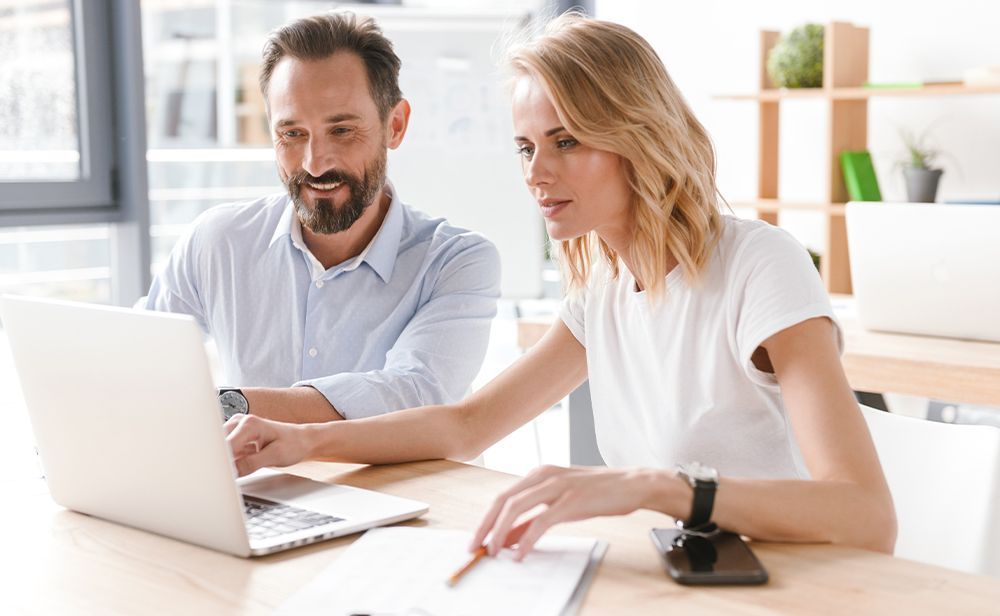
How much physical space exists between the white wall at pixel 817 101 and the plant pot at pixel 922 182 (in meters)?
0.21

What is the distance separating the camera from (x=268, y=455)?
4.63ft

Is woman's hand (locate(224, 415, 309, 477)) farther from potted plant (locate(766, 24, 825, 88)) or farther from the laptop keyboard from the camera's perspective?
potted plant (locate(766, 24, 825, 88))

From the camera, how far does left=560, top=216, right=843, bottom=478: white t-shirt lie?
56.4 inches

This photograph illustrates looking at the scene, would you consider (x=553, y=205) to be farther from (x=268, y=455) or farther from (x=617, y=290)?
(x=268, y=455)

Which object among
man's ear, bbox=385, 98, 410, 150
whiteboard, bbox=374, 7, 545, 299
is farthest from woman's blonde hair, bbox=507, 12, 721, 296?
whiteboard, bbox=374, 7, 545, 299

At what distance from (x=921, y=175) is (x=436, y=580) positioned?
3165mm

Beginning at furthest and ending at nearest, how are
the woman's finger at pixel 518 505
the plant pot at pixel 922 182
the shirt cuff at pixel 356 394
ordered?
1. the plant pot at pixel 922 182
2. the shirt cuff at pixel 356 394
3. the woman's finger at pixel 518 505

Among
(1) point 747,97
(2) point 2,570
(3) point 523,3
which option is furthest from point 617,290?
(3) point 523,3

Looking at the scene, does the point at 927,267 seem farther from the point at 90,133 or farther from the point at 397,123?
the point at 90,133

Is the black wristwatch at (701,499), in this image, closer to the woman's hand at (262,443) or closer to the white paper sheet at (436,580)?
the white paper sheet at (436,580)

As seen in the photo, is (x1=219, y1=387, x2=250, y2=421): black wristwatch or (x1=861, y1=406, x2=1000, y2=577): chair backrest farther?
(x1=219, y1=387, x2=250, y2=421): black wristwatch

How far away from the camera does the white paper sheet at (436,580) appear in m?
0.99

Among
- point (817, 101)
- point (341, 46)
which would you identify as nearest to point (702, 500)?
point (341, 46)

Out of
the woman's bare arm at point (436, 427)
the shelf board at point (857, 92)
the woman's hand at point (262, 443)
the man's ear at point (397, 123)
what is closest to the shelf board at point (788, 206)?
the shelf board at point (857, 92)
